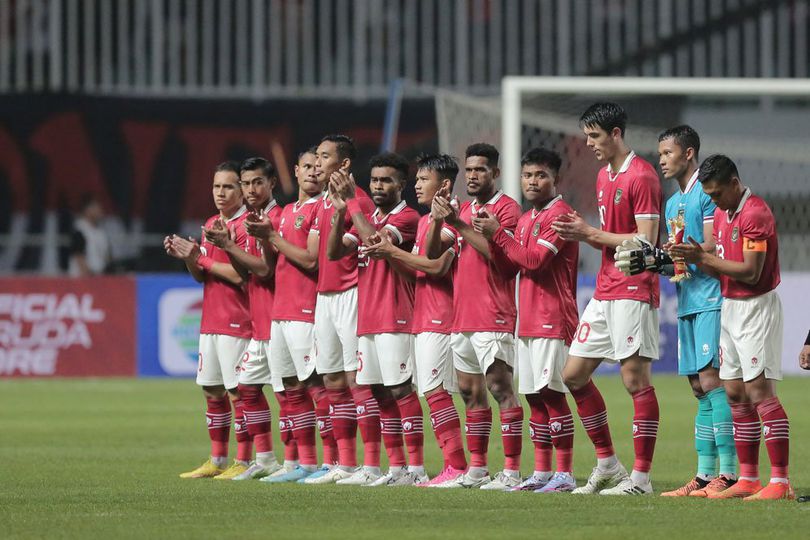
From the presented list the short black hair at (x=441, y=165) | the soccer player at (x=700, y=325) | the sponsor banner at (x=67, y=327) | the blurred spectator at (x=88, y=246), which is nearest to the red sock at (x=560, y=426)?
the soccer player at (x=700, y=325)

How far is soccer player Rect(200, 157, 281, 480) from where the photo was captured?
11258mm

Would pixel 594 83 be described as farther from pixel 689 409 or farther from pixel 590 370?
pixel 590 370

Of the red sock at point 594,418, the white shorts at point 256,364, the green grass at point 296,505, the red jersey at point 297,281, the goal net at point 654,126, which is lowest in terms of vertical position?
the green grass at point 296,505

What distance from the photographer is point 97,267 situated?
23.2 metres

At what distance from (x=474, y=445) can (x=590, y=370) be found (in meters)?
1.03

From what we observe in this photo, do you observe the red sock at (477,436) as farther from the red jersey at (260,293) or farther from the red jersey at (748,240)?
the red jersey at (260,293)

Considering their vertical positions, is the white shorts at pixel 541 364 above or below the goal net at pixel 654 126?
below

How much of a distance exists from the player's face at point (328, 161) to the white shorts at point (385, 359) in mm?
1200

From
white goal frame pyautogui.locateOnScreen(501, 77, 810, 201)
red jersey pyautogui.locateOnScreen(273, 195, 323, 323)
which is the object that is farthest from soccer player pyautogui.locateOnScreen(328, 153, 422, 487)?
white goal frame pyautogui.locateOnScreen(501, 77, 810, 201)

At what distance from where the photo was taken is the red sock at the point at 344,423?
1080 centimetres

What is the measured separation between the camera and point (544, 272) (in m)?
9.93

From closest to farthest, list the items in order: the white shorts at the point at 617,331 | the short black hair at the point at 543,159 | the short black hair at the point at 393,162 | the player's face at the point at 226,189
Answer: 1. the white shorts at the point at 617,331
2. the short black hair at the point at 543,159
3. the short black hair at the point at 393,162
4. the player's face at the point at 226,189

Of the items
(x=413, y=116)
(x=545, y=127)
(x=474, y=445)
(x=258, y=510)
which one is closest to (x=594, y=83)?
(x=545, y=127)

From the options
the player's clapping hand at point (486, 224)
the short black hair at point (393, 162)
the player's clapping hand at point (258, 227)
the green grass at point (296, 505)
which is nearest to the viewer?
the green grass at point (296, 505)
